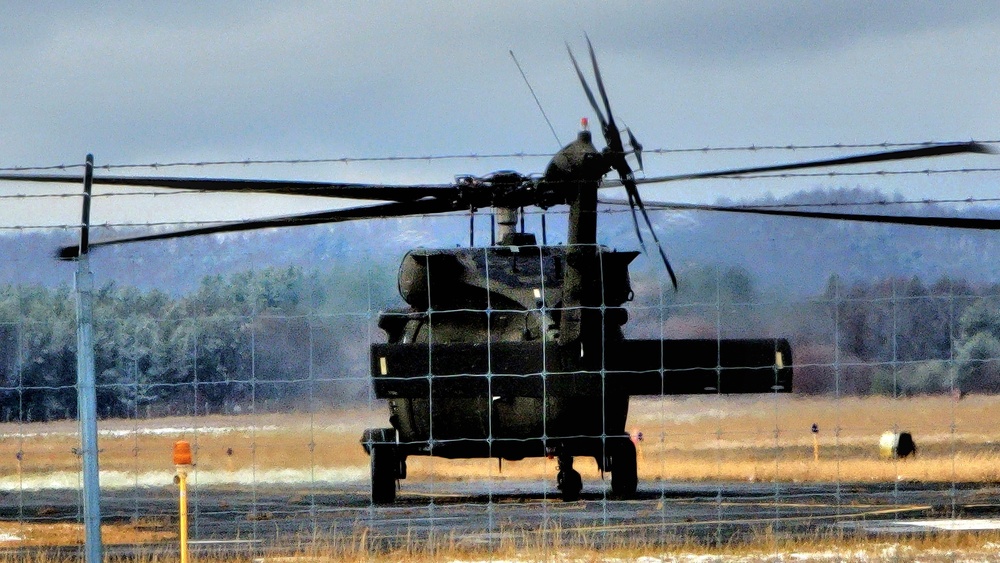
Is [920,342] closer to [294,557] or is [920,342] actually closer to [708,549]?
[708,549]

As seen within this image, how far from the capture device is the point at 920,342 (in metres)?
24.2

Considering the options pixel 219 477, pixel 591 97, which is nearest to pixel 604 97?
pixel 591 97

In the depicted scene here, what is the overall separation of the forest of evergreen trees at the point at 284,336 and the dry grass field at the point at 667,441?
348 millimetres

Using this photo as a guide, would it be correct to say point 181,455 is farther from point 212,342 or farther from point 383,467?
point 212,342

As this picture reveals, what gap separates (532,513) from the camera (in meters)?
21.6

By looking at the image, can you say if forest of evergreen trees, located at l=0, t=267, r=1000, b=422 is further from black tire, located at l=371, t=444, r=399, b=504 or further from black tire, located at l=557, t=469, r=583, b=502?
black tire, located at l=557, t=469, r=583, b=502

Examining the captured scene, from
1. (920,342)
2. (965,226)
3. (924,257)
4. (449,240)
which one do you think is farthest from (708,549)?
(920,342)

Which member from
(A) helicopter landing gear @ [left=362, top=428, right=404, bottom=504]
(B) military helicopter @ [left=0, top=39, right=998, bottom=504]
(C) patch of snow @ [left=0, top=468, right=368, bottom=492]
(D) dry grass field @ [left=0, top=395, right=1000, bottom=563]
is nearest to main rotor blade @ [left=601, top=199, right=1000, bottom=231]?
(B) military helicopter @ [left=0, top=39, right=998, bottom=504]

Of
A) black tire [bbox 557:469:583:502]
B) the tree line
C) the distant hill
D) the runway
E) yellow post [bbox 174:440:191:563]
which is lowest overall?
the runway

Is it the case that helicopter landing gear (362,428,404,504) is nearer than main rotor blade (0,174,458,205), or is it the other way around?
main rotor blade (0,174,458,205)

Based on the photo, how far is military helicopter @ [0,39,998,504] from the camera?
15000mm

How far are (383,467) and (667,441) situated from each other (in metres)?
8.46

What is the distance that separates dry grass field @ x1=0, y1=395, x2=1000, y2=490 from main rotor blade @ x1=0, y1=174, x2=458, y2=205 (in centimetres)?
219

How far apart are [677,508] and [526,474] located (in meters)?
6.06
